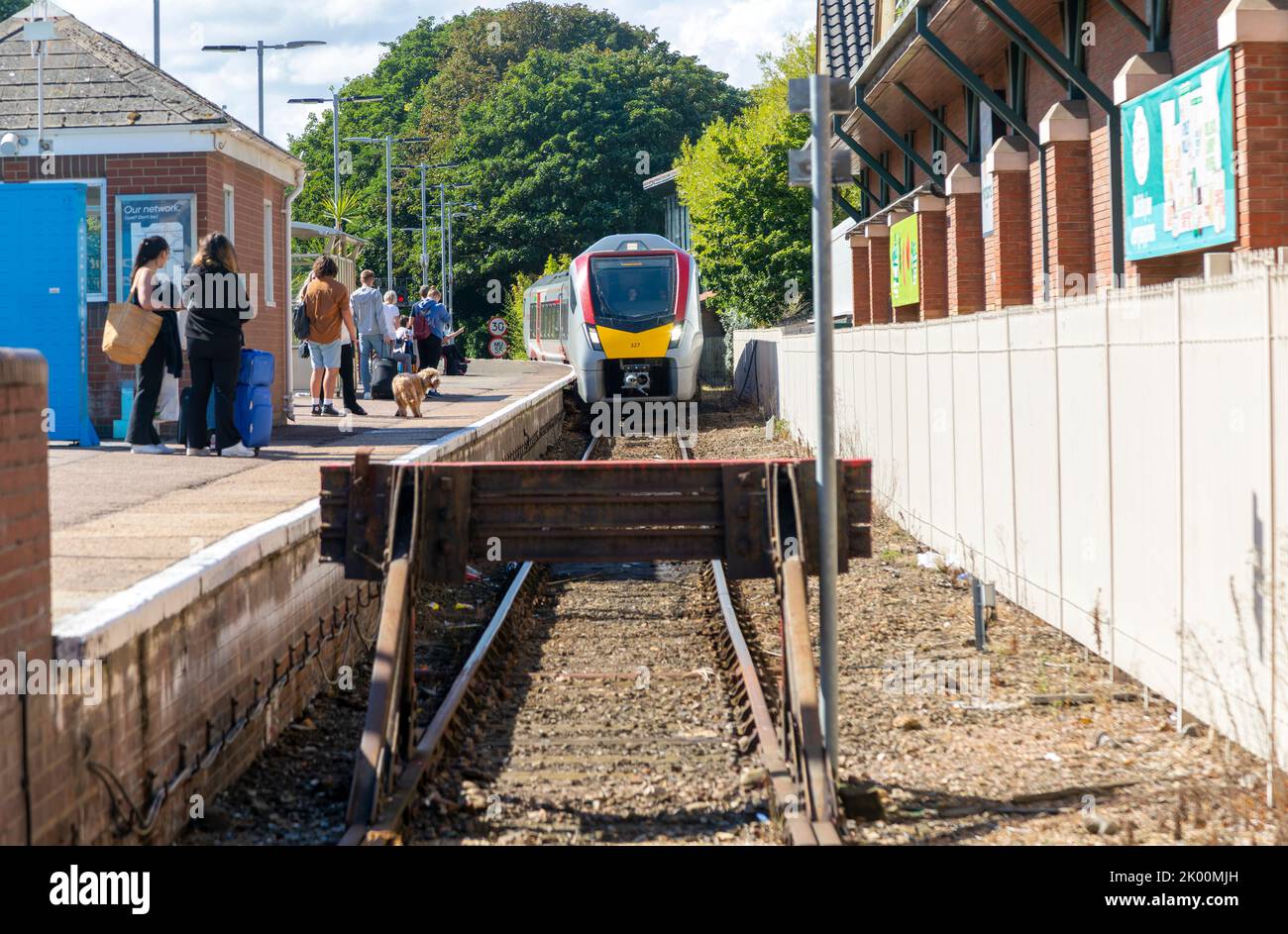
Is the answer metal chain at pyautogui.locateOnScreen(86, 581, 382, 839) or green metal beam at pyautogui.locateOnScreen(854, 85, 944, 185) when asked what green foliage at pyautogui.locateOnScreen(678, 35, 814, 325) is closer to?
green metal beam at pyautogui.locateOnScreen(854, 85, 944, 185)

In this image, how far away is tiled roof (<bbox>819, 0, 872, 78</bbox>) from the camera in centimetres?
2650

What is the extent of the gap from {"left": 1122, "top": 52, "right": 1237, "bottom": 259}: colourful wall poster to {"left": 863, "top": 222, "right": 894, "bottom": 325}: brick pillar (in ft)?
42.8

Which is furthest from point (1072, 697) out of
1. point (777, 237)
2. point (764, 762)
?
point (777, 237)

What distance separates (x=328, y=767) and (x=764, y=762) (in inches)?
74.7

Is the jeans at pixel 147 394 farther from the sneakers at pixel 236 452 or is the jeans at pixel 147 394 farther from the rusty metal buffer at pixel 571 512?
the rusty metal buffer at pixel 571 512

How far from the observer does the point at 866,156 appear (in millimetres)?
23438

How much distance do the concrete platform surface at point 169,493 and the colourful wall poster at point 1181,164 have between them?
590cm

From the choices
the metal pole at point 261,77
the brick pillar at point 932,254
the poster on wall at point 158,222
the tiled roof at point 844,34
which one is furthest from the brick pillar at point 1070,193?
the metal pole at point 261,77

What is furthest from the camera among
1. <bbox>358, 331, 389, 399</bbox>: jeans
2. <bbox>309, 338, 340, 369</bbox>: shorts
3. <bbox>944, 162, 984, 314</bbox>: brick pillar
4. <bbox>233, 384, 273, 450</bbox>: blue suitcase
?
<bbox>358, 331, 389, 399</bbox>: jeans

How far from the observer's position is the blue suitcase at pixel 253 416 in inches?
545

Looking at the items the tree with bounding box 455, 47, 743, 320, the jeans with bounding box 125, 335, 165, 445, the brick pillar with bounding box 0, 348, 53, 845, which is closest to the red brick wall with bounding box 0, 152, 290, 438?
the jeans with bounding box 125, 335, 165, 445

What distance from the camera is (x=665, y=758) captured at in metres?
7.39

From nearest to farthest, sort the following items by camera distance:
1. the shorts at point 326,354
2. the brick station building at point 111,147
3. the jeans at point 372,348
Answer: the brick station building at point 111,147 < the shorts at point 326,354 < the jeans at point 372,348

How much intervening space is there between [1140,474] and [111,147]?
1099 centimetres
